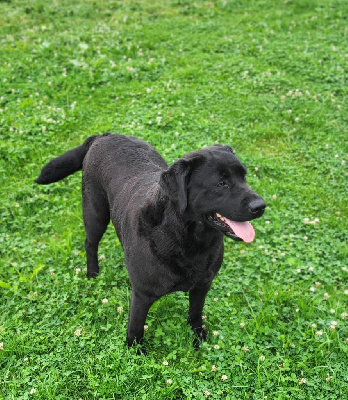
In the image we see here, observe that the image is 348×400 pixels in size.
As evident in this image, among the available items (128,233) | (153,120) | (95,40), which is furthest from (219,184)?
(95,40)

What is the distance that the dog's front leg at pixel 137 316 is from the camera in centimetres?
340

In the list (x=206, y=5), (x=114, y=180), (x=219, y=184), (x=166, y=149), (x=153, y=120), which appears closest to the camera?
(x=219, y=184)

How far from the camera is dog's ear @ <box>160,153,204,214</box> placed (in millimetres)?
2920

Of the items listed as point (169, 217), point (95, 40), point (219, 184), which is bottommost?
point (95, 40)

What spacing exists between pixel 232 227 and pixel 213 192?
0.27 meters

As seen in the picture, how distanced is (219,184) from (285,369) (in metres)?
1.67

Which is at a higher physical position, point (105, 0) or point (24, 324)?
point (105, 0)

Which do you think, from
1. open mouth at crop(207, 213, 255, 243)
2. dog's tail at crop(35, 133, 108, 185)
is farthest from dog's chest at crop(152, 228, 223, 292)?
dog's tail at crop(35, 133, 108, 185)

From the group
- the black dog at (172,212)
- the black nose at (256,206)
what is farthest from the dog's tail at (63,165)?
the black nose at (256,206)

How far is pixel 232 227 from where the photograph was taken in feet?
9.64

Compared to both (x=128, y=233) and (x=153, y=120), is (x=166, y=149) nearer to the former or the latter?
(x=153, y=120)

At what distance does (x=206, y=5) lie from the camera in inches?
431

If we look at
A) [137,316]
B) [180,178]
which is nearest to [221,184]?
[180,178]

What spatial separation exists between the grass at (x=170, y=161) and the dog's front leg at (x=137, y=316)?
15 cm
